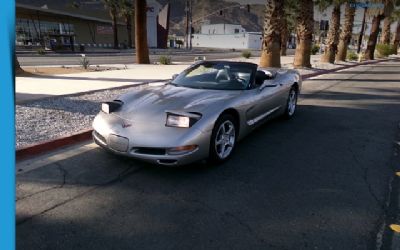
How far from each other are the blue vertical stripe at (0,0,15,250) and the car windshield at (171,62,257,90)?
13.4 feet

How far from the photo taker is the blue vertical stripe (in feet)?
3.71

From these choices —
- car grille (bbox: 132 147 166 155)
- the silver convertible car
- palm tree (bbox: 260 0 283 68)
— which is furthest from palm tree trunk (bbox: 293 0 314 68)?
car grille (bbox: 132 147 166 155)

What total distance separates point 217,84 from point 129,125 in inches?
70.7

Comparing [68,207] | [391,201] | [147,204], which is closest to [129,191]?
[147,204]

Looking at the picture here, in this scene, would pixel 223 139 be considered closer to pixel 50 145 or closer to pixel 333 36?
pixel 50 145

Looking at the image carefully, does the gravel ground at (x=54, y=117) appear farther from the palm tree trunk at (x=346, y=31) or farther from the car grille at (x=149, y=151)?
the palm tree trunk at (x=346, y=31)

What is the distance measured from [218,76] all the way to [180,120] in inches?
69.1

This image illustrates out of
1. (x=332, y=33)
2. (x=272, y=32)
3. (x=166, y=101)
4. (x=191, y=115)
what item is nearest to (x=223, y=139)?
(x=191, y=115)

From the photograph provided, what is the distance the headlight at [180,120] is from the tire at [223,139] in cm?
37

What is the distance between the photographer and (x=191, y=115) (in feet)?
13.2

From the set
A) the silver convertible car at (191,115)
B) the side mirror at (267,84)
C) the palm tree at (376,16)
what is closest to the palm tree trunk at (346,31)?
the palm tree at (376,16)

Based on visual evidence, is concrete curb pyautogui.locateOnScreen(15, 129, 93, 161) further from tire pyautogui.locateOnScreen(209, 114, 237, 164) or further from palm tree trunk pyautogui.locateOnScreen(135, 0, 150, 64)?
palm tree trunk pyautogui.locateOnScreen(135, 0, 150, 64)

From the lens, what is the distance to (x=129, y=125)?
403 centimetres

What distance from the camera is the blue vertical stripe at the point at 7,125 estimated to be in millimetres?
1132
